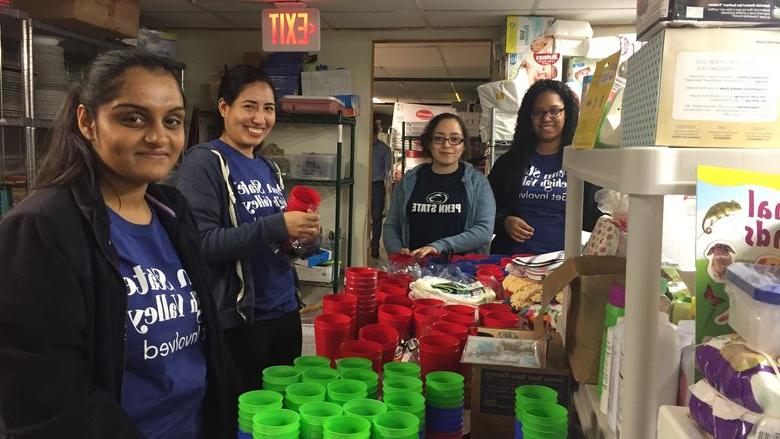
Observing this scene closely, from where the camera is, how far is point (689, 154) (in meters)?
0.68

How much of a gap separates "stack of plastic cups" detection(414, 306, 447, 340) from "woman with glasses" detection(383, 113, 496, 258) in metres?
1.18

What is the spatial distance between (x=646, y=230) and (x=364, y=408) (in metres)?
0.56

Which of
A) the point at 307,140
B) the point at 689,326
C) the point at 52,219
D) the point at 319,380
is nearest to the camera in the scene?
the point at 689,326

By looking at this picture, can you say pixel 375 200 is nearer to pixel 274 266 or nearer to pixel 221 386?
pixel 274 266

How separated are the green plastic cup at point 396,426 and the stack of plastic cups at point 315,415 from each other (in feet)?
0.25

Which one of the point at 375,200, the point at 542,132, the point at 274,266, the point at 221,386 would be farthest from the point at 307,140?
the point at 221,386

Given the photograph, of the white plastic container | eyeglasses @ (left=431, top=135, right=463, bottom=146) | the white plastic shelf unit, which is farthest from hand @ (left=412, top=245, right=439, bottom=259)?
the white plastic container

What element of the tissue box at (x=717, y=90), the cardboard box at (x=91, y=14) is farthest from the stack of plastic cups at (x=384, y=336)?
the cardboard box at (x=91, y=14)

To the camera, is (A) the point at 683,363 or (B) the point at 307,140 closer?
(A) the point at 683,363

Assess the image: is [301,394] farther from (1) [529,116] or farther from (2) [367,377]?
(1) [529,116]

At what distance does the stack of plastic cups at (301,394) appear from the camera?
1059 mm

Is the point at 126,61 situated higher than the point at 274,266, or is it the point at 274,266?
the point at 126,61

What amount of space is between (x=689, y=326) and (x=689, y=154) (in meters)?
0.27

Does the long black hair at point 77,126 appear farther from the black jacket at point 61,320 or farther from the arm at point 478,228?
the arm at point 478,228
